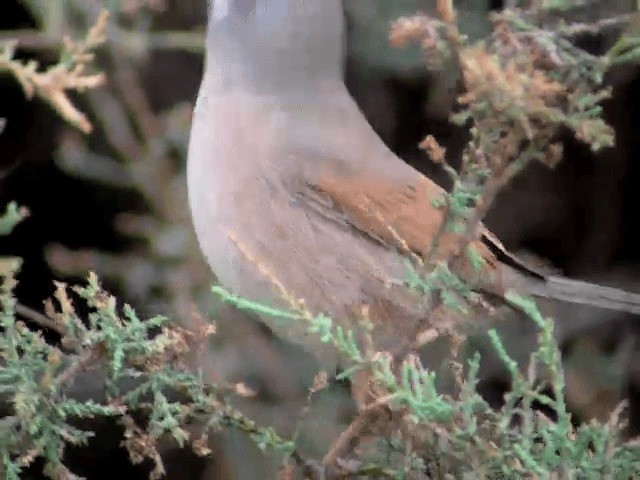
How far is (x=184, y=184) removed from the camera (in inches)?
37.3

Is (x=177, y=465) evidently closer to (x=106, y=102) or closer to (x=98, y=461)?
(x=98, y=461)

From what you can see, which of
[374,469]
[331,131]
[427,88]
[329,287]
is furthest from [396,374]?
[427,88]

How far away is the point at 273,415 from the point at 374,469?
339 millimetres

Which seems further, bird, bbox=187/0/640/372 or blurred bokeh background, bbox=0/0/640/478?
blurred bokeh background, bbox=0/0/640/478

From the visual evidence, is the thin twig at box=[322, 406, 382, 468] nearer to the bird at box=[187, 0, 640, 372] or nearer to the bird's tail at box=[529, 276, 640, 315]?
the bird at box=[187, 0, 640, 372]

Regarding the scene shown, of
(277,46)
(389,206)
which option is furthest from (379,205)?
(277,46)

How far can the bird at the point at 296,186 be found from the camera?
0.70 metres

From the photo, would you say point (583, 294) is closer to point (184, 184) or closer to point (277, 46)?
point (277, 46)

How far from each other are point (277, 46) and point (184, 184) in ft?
0.87

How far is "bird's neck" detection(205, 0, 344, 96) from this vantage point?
712 millimetres

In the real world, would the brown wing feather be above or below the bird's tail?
above

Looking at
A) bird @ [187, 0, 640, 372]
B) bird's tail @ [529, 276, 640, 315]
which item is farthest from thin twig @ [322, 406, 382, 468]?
bird's tail @ [529, 276, 640, 315]

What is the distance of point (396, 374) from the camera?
1.79ft

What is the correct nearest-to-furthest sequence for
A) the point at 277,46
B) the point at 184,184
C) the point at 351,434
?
the point at 351,434 < the point at 277,46 < the point at 184,184
